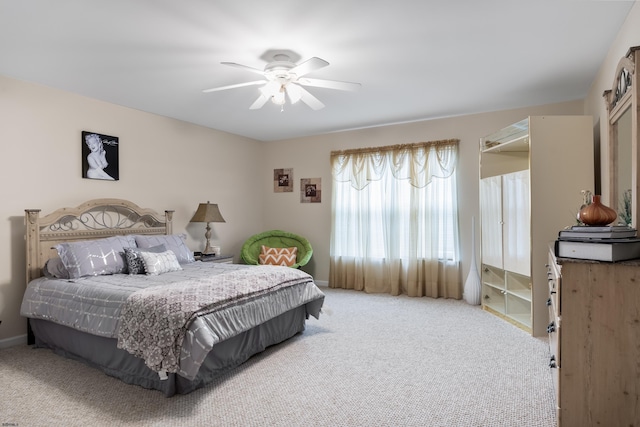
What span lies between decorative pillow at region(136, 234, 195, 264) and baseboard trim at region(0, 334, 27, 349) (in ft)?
4.26

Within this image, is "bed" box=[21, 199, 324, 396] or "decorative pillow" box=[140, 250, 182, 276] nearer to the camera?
"bed" box=[21, 199, 324, 396]

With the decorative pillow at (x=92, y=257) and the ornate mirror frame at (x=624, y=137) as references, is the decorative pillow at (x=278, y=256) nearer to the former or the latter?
the decorative pillow at (x=92, y=257)

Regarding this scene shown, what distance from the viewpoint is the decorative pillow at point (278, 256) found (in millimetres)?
5367

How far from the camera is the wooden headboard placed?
10.8 ft

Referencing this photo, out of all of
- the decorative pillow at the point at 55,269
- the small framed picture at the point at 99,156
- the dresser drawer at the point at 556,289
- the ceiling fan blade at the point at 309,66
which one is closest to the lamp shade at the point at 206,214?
the small framed picture at the point at 99,156

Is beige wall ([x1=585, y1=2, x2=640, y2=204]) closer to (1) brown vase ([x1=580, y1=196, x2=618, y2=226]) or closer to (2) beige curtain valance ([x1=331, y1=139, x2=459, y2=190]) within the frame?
(1) brown vase ([x1=580, y1=196, x2=618, y2=226])

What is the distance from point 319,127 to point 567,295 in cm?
424


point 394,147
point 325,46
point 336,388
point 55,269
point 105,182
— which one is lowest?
point 336,388

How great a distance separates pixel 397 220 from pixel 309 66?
317 cm

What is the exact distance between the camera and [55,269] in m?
3.24

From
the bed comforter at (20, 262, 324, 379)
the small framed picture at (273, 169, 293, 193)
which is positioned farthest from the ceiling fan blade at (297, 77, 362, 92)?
the small framed picture at (273, 169, 293, 193)

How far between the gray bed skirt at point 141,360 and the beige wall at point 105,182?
691 millimetres

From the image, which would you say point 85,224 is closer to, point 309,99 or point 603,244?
point 309,99

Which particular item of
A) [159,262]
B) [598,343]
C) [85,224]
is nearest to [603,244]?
[598,343]
